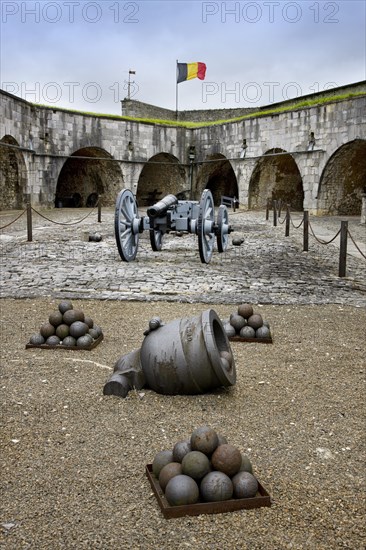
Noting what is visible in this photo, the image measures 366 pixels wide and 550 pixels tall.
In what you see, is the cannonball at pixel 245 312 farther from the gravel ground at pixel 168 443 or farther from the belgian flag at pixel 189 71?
the belgian flag at pixel 189 71

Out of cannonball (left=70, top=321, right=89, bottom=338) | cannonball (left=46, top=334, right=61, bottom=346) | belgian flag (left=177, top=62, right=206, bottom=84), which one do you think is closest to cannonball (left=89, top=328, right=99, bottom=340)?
cannonball (left=70, top=321, right=89, bottom=338)

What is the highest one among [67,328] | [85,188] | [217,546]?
[85,188]

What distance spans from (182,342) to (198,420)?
54cm

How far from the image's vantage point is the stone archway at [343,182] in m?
22.1

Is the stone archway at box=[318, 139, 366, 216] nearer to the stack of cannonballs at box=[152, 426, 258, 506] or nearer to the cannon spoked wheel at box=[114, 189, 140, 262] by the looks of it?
the cannon spoked wheel at box=[114, 189, 140, 262]

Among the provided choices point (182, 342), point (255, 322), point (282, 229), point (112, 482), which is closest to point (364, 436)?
point (182, 342)

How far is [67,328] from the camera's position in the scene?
5.33 m

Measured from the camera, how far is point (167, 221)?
35.5 feet

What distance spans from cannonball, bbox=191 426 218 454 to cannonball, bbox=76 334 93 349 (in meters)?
2.53

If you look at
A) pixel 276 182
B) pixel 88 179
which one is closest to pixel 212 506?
pixel 276 182

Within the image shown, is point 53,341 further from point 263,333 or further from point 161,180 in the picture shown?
point 161,180

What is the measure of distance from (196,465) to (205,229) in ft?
25.6

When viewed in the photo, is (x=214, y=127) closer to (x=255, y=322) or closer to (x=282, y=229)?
(x=282, y=229)

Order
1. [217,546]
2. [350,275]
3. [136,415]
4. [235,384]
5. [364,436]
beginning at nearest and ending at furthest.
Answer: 1. [217,546]
2. [364,436]
3. [136,415]
4. [235,384]
5. [350,275]
